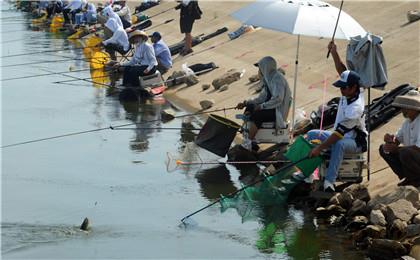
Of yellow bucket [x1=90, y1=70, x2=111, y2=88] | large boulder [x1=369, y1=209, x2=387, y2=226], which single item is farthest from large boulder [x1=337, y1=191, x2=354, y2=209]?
yellow bucket [x1=90, y1=70, x2=111, y2=88]

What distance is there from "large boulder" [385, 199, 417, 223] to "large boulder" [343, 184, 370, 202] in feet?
2.61

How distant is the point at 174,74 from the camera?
21.0 metres

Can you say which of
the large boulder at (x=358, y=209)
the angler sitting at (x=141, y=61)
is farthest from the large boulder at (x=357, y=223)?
the angler sitting at (x=141, y=61)

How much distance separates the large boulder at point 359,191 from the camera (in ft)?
35.8

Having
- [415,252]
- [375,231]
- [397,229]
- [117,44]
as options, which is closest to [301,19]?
[375,231]

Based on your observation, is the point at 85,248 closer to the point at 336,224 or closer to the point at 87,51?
the point at 336,224

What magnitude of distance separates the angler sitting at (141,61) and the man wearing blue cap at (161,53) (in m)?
0.68

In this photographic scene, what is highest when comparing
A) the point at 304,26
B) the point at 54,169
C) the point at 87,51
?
the point at 304,26

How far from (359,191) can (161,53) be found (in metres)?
10.4

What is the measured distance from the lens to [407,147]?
1034 cm

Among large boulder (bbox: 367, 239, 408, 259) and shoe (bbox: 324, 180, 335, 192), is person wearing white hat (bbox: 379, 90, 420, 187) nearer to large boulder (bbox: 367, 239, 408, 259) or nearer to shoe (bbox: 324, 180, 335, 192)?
shoe (bbox: 324, 180, 335, 192)

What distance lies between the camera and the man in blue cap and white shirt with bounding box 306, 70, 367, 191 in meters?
11.0

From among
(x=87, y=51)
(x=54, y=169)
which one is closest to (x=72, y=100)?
(x=54, y=169)

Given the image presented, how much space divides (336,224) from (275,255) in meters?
1.18
